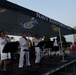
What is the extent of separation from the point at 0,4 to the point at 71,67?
917 centimetres

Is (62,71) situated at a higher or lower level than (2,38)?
lower

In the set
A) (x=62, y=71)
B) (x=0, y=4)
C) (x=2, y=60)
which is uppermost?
(x=0, y=4)

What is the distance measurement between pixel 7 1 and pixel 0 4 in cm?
37

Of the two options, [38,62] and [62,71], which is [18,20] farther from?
[62,71]

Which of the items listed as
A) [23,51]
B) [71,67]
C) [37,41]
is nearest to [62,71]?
[71,67]

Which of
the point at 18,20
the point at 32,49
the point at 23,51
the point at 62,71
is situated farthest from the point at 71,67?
the point at 23,51

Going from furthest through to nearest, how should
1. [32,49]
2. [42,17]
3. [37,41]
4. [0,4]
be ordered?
[32,49]
[37,41]
[42,17]
[0,4]

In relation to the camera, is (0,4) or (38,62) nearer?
(0,4)

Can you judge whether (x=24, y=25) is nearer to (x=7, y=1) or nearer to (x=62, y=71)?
(x=62, y=71)

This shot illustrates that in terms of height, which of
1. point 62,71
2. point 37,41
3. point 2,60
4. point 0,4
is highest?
point 0,4

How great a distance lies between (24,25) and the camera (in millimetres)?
12078

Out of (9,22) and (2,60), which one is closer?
(2,60)

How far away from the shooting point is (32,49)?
1048 centimetres

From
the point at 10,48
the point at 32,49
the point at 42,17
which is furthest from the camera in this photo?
the point at 32,49
